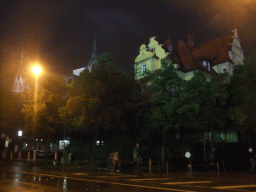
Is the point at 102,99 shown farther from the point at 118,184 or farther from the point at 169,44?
the point at 169,44

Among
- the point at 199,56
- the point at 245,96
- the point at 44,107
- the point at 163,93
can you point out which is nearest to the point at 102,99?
the point at 163,93

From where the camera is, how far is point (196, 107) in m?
20.8

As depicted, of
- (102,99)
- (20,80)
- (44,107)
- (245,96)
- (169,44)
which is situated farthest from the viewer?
(20,80)

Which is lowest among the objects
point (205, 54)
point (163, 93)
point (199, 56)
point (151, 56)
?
point (163, 93)

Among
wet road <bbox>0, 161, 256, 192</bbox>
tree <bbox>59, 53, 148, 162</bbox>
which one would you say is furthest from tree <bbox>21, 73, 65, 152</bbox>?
wet road <bbox>0, 161, 256, 192</bbox>

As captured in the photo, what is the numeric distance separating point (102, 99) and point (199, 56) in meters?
29.8

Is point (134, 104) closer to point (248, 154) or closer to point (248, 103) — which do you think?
point (248, 103)

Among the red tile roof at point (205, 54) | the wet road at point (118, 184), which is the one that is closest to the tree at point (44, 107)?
the wet road at point (118, 184)

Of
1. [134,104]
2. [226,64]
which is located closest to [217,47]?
[226,64]

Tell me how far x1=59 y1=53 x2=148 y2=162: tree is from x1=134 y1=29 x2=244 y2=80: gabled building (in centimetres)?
1512

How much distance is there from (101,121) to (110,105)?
1.93 metres

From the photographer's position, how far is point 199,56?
46.7 meters

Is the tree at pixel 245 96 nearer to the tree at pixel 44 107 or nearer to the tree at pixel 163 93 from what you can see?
the tree at pixel 163 93

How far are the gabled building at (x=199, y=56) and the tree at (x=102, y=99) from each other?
1512cm
